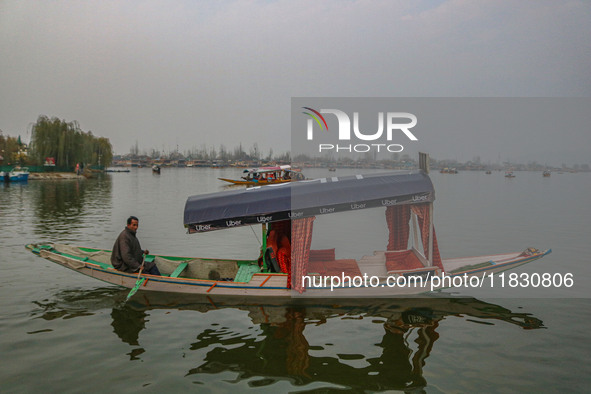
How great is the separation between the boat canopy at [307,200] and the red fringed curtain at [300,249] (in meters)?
0.24

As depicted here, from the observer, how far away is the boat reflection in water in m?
8.21

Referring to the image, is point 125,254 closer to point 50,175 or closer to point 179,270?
point 179,270

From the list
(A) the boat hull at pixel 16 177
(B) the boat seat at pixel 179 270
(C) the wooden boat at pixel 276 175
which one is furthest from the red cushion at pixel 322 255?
(A) the boat hull at pixel 16 177

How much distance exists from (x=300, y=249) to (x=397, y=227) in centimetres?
397

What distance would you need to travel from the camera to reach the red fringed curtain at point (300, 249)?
1117 centimetres

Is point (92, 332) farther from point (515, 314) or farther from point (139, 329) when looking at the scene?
point (515, 314)

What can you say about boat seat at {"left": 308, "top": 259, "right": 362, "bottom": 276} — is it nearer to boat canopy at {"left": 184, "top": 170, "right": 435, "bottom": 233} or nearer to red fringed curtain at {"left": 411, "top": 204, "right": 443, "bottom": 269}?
red fringed curtain at {"left": 411, "top": 204, "right": 443, "bottom": 269}

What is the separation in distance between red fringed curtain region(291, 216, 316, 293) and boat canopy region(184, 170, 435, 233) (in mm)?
238

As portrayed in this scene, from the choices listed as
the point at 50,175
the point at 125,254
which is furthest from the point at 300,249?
the point at 50,175

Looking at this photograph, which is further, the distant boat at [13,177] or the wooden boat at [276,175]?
the distant boat at [13,177]

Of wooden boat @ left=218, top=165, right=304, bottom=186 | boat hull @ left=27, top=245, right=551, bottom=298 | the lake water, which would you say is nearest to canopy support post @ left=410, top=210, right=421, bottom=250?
boat hull @ left=27, top=245, right=551, bottom=298

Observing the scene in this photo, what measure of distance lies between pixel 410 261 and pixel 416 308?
5.81 ft

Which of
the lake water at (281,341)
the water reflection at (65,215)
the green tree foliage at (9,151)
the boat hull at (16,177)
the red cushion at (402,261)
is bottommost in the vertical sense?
the lake water at (281,341)

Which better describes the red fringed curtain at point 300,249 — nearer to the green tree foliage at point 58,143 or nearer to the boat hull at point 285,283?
the boat hull at point 285,283
